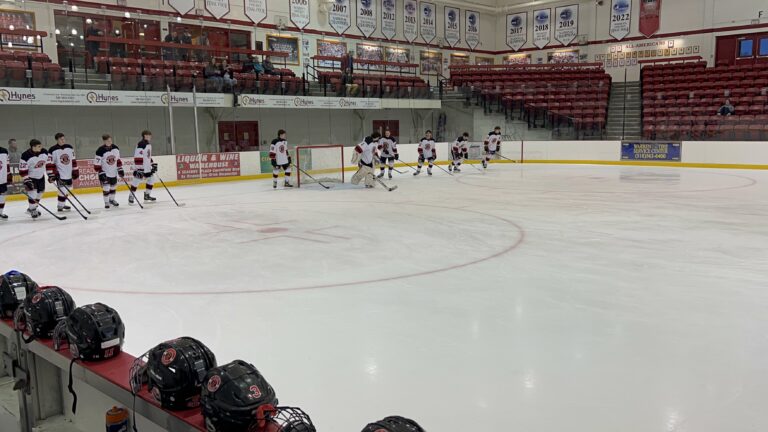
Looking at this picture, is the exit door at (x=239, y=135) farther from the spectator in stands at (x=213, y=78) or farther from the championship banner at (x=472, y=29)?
the championship banner at (x=472, y=29)

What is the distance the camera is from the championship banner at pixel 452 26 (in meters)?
28.5

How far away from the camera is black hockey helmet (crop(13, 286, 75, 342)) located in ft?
9.89

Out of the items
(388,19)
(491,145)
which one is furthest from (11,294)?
(388,19)

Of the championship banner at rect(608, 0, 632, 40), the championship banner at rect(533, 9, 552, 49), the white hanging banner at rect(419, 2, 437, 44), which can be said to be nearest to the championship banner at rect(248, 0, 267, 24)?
the white hanging banner at rect(419, 2, 437, 44)

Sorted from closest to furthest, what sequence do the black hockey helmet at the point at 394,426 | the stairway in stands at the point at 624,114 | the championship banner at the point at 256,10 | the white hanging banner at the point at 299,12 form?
the black hockey helmet at the point at 394,426 → the stairway in stands at the point at 624,114 → the championship banner at the point at 256,10 → the white hanging banner at the point at 299,12

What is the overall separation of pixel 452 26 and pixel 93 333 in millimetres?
27959

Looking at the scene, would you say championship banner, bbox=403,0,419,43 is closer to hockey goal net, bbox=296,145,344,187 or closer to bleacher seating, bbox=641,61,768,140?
bleacher seating, bbox=641,61,768,140

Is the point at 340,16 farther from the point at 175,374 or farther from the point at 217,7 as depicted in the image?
the point at 175,374

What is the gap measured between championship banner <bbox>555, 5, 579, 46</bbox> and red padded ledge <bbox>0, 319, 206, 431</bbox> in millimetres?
28628

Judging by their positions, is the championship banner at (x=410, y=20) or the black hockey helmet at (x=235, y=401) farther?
the championship banner at (x=410, y=20)

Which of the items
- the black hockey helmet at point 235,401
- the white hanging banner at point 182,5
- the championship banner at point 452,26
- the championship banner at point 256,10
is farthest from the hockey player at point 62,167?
the championship banner at point 452,26

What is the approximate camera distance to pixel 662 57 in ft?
86.4

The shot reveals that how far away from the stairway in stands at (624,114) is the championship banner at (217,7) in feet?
44.3

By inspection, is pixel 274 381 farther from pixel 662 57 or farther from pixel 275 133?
pixel 662 57
